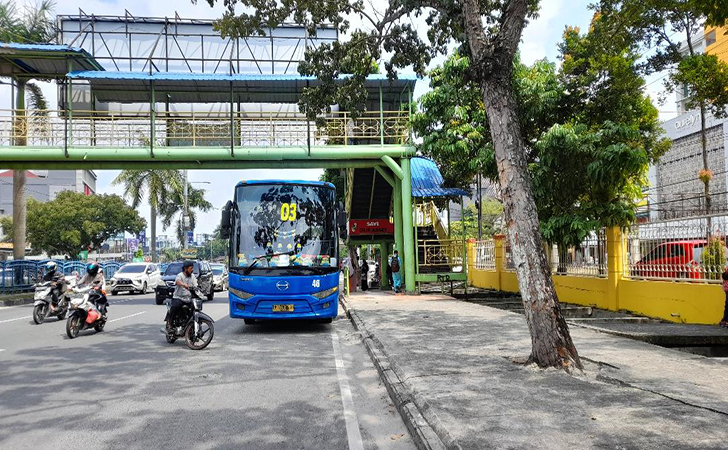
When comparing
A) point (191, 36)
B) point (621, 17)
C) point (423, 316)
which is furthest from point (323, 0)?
point (191, 36)

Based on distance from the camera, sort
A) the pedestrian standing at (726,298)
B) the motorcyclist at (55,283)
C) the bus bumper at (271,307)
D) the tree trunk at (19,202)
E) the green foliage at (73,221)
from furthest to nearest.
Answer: the green foliage at (73,221) < the tree trunk at (19,202) < the motorcyclist at (55,283) < the bus bumper at (271,307) < the pedestrian standing at (726,298)

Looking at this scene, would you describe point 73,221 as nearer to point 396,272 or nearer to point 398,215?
point 398,215

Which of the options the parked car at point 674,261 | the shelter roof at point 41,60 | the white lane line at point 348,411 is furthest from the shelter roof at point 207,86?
the white lane line at point 348,411

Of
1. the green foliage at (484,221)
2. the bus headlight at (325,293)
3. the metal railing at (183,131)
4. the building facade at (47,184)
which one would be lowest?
the bus headlight at (325,293)

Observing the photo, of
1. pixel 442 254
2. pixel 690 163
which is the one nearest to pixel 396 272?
pixel 442 254

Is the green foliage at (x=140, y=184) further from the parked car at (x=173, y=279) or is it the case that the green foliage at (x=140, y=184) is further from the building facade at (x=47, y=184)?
the building facade at (x=47, y=184)

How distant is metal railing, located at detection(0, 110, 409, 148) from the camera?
65.0ft

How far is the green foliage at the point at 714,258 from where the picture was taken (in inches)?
380

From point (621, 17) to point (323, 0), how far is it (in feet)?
18.6

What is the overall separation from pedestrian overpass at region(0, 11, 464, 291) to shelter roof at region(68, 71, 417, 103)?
6 centimetres

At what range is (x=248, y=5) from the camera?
33.0ft

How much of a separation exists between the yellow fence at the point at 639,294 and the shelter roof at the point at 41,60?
1886 centimetres

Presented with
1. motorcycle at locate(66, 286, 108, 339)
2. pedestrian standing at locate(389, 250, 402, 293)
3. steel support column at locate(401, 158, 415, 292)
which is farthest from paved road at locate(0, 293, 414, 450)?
pedestrian standing at locate(389, 250, 402, 293)

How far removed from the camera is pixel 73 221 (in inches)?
1893
